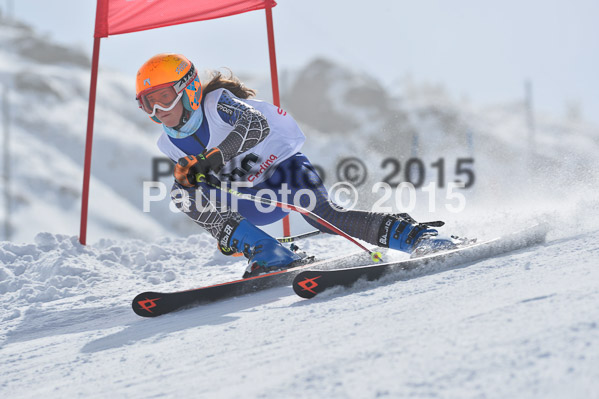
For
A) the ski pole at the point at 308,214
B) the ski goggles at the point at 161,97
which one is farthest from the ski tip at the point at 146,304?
the ski goggles at the point at 161,97

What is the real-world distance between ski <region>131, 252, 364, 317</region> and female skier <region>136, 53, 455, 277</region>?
0.07m

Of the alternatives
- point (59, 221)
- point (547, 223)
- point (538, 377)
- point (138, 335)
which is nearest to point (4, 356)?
point (138, 335)

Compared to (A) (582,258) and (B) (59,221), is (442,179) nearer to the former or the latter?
(A) (582,258)

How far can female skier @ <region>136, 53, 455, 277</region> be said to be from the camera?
292 centimetres

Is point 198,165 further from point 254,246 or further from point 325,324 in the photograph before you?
point 325,324

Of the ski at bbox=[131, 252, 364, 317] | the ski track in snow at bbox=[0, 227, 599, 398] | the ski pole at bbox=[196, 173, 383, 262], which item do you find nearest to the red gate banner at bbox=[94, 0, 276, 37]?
the ski pole at bbox=[196, 173, 383, 262]

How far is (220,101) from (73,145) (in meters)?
30.2

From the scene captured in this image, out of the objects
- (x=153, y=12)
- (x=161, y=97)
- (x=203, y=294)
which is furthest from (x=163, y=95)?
(x=153, y=12)

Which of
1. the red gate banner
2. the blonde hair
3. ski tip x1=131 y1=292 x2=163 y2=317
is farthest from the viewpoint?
the red gate banner

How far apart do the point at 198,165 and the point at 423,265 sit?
1104 millimetres

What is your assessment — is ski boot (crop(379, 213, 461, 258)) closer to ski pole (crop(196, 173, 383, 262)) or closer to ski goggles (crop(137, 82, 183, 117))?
ski pole (crop(196, 173, 383, 262))

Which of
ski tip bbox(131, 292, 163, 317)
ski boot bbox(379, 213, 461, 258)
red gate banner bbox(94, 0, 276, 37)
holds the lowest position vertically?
ski tip bbox(131, 292, 163, 317)

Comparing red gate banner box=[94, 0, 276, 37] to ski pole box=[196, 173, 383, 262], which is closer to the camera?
ski pole box=[196, 173, 383, 262]

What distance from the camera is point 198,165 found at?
9.09 ft
